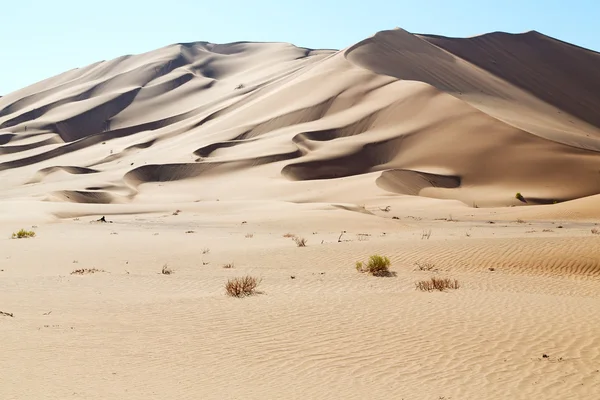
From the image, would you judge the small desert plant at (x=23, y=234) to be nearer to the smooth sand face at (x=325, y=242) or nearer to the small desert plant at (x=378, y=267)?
the smooth sand face at (x=325, y=242)

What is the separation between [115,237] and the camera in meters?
19.9

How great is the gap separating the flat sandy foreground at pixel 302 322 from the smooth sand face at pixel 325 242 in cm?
4

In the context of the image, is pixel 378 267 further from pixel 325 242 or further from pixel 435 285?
pixel 325 242

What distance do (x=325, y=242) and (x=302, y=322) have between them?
9888 millimetres

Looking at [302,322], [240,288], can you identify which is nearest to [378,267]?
[240,288]

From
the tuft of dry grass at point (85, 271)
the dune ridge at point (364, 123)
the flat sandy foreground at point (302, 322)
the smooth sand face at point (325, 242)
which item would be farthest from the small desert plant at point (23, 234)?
the dune ridge at point (364, 123)

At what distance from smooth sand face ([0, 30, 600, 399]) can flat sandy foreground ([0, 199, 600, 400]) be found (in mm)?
42

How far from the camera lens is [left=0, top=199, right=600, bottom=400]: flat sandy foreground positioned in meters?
6.44

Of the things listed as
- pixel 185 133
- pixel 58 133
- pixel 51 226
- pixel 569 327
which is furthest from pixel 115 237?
pixel 58 133

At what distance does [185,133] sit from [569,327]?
54.7 meters

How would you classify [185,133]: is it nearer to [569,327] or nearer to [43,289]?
[43,289]

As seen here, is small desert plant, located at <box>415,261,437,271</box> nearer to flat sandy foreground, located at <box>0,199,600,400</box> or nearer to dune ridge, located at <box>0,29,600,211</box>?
flat sandy foreground, located at <box>0,199,600,400</box>

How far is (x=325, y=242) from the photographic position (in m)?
18.8

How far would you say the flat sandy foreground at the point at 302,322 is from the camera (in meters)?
6.44
